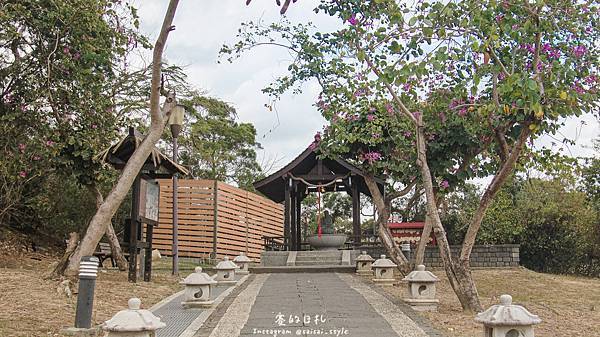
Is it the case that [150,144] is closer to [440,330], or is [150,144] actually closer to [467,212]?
[440,330]

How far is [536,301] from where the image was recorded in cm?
1134

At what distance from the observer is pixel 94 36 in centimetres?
1203

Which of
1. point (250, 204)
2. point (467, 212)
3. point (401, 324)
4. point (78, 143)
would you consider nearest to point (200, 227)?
point (250, 204)

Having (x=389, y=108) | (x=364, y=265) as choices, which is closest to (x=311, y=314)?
(x=389, y=108)

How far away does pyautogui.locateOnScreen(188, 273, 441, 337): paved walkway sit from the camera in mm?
6824

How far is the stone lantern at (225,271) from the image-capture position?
1192 cm

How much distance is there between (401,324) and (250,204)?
15879 mm

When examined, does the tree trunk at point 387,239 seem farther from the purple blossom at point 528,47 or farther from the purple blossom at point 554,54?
the purple blossom at point 554,54

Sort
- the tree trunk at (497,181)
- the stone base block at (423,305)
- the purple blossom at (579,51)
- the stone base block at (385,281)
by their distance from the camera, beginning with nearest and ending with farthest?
the stone base block at (423,305), the tree trunk at (497,181), the purple blossom at (579,51), the stone base block at (385,281)

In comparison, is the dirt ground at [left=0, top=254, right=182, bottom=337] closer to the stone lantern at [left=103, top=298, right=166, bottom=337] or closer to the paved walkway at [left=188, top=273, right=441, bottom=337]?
the paved walkway at [left=188, top=273, right=441, bottom=337]

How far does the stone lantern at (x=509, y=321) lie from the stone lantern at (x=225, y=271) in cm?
738

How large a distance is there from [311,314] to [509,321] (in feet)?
11.1

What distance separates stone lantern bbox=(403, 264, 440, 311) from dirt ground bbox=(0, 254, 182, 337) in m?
4.03

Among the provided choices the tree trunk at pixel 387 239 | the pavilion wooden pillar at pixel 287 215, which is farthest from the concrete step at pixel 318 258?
the tree trunk at pixel 387 239
